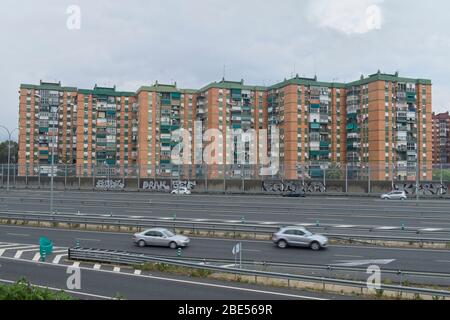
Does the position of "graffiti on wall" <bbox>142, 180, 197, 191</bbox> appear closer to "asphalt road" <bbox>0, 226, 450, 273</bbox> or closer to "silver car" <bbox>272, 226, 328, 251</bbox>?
"asphalt road" <bbox>0, 226, 450, 273</bbox>

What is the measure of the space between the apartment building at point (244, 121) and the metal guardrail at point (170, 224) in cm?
4711

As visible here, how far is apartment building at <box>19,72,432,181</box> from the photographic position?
8638 centimetres

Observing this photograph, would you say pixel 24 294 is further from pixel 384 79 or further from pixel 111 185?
pixel 384 79

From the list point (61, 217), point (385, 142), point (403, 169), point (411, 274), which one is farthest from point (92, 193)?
point (385, 142)

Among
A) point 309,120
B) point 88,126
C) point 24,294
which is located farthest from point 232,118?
point 24,294

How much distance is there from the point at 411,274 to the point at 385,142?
72692 mm

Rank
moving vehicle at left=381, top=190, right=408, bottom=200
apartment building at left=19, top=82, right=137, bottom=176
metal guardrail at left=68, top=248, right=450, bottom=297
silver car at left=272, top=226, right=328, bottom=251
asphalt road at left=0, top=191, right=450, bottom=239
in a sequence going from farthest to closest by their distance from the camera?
apartment building at left=19, top=82, right=137, bottom=176
moving vehicle at left=381, top=190, right=408, bottom=200
asphalt road at left=0, top=191, right=450, bottom=239
silver car at left=272, top=226, right=328, bottom=251
metal guardrail at left=68, top=248, right=450, bottom=297

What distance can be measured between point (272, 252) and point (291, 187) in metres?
29.8

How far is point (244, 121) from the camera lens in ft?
314

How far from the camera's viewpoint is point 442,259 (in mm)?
21031

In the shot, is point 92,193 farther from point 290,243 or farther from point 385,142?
point 385,142

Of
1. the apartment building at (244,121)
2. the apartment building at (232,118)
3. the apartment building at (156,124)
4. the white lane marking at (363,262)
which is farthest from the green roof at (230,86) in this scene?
the white lane marking at (363,262)

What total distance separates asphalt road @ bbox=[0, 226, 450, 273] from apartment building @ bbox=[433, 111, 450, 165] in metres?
157

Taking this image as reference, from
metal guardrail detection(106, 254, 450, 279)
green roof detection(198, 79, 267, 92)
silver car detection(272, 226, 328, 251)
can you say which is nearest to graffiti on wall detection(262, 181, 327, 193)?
silver car detection(272, 226, 328, 251)
